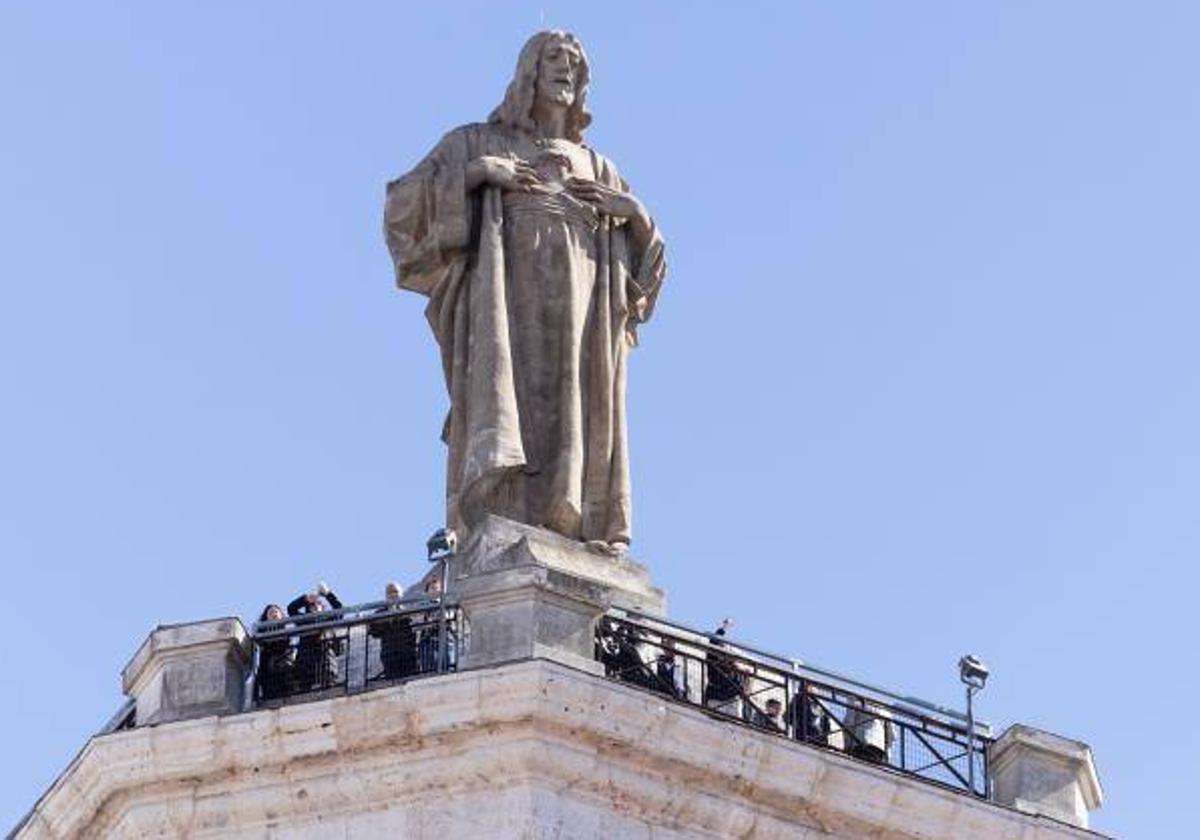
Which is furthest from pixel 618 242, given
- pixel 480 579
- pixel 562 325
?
pixel 480 579

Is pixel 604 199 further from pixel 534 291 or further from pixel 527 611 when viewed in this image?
pixel 527 611

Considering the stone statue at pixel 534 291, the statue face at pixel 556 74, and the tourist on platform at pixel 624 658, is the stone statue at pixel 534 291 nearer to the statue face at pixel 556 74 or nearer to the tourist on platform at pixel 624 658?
the statue face at pixel 556 74

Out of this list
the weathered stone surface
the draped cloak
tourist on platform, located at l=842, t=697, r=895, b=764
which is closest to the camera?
the weathered stone surface

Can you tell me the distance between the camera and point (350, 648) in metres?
34.3

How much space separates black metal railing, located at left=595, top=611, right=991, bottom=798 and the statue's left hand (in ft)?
12.2

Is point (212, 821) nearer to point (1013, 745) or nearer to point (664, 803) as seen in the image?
point (664, 803)

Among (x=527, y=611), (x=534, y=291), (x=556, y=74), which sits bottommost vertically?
(x=527, y=611)

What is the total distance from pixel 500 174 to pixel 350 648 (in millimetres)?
4094

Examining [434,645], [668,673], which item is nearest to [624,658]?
[668,673]

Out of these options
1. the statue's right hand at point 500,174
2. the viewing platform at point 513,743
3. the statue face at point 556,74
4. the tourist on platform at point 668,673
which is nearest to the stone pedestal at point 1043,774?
the viewing platform at point 513,743

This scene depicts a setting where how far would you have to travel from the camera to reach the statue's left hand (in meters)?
37.2

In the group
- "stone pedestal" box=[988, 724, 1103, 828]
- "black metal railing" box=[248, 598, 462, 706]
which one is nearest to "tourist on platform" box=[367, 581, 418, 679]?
"black metal railing" box=[248, 598, 462, 706]

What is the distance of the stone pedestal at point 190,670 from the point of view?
3388 centimetres

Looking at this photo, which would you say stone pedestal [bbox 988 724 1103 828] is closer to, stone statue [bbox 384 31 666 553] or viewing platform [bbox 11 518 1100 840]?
viewing platform [bbox 11 518 1100 840]
